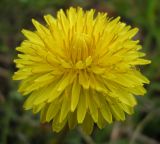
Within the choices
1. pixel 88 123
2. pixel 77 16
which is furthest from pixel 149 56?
pixel 88 123

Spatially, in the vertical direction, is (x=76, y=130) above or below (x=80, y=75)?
below

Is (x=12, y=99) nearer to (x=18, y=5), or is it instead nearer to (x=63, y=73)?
(x=18, y=5)

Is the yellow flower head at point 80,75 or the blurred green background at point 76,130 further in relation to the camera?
the blurred green background at point 76,130

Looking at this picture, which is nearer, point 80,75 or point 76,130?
point 80,75

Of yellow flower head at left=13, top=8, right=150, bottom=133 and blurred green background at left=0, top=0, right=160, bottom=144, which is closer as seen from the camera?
yellow flower head at left=13, top=8, right=150, bottom=133
